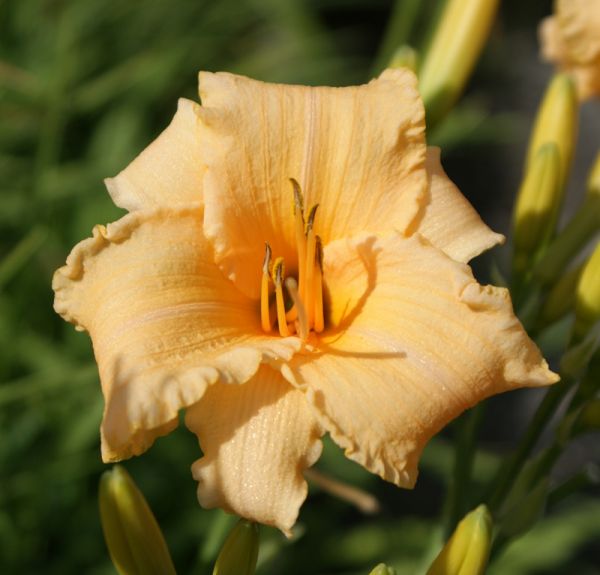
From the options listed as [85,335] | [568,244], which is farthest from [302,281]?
[85,335]

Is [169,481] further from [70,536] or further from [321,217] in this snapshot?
[321,217]

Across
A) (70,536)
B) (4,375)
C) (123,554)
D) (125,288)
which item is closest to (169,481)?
(70,536)

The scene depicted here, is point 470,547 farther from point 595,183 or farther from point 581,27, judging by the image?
point 581,27

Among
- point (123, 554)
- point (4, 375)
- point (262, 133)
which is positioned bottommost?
point (4, 375)

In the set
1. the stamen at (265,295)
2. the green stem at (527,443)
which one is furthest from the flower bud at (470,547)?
the stamen at (265,295)

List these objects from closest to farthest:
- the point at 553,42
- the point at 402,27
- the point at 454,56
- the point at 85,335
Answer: the point at 454,56, the point at 553,42, the point at 402,27, the point at 85,335

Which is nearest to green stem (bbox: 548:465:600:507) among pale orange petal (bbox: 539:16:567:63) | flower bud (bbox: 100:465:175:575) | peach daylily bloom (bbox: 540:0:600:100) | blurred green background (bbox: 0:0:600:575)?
blurred green background (bbox: 0:0:600:575)

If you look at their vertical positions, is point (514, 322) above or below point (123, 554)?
above
